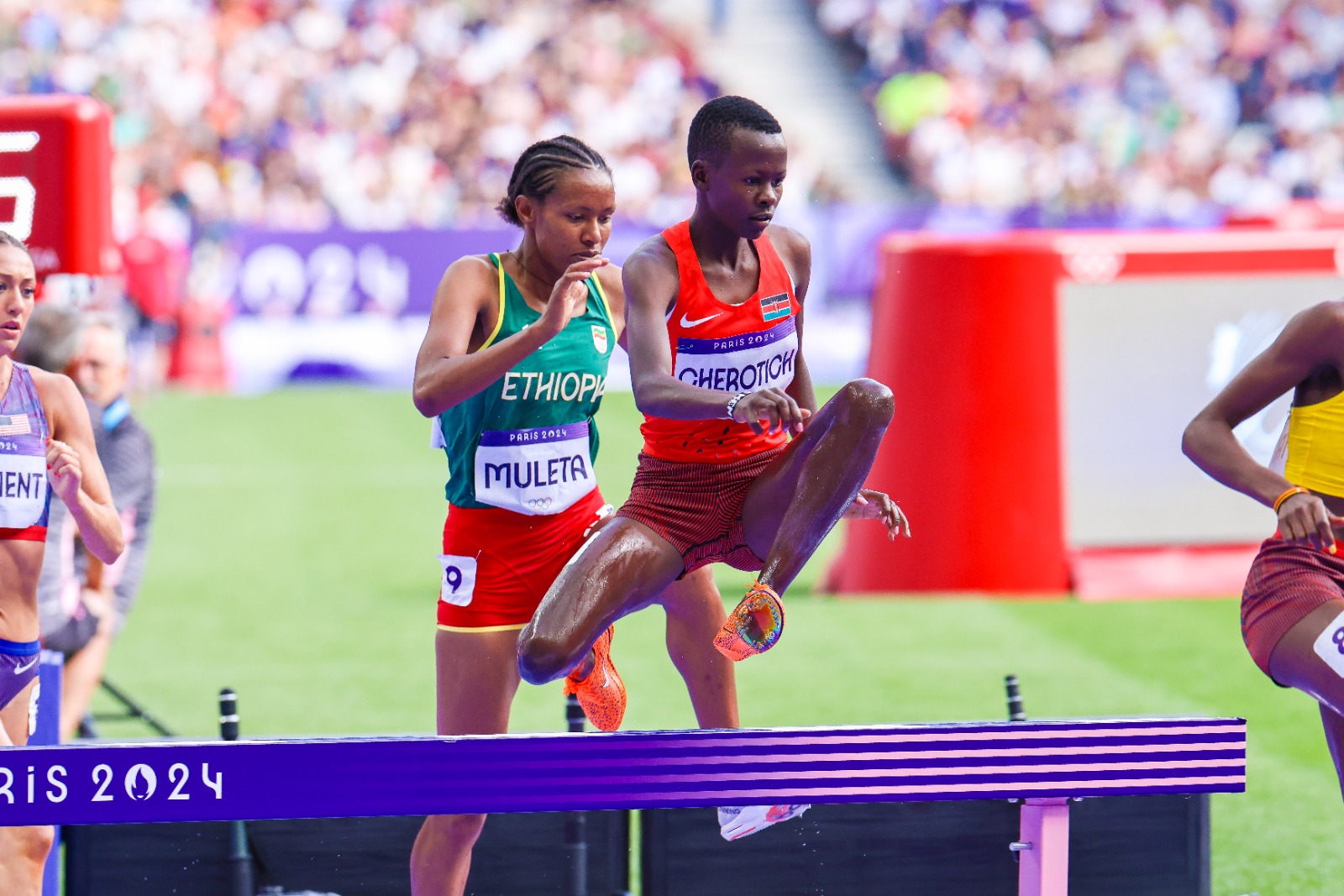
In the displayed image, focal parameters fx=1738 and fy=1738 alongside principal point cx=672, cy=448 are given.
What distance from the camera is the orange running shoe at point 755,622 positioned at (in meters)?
3.81

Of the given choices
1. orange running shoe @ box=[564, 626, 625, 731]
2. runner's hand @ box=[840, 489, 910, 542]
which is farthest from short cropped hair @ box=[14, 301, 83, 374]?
runner's hand @ box=[840, 489, 910, 542]

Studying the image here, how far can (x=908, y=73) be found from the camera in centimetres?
2412

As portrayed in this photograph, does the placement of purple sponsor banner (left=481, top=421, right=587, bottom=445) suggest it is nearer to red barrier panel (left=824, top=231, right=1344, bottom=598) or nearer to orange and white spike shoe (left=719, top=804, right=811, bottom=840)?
orange and white spike shoe (left=719, top=804, right=811, bottom=840)

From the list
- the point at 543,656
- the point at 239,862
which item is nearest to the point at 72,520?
the point at 239,862

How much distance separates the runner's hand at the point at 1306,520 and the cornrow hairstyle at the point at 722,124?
1426mm

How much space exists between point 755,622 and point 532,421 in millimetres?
762

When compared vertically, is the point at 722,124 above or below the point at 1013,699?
above

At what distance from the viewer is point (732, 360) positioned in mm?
4004

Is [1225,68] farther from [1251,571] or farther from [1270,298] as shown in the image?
[1251,571]

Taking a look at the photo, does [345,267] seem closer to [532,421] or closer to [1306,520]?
[532,421]

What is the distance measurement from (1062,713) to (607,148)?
14.9m

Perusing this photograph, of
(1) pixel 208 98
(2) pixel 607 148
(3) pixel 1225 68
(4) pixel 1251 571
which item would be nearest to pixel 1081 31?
(3) pixel 1225 68

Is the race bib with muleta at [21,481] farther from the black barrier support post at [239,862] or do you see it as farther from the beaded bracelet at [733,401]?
the beaded bracelet at [733,401]

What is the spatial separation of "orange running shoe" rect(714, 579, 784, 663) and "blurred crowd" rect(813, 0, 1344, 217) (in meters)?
18.7
